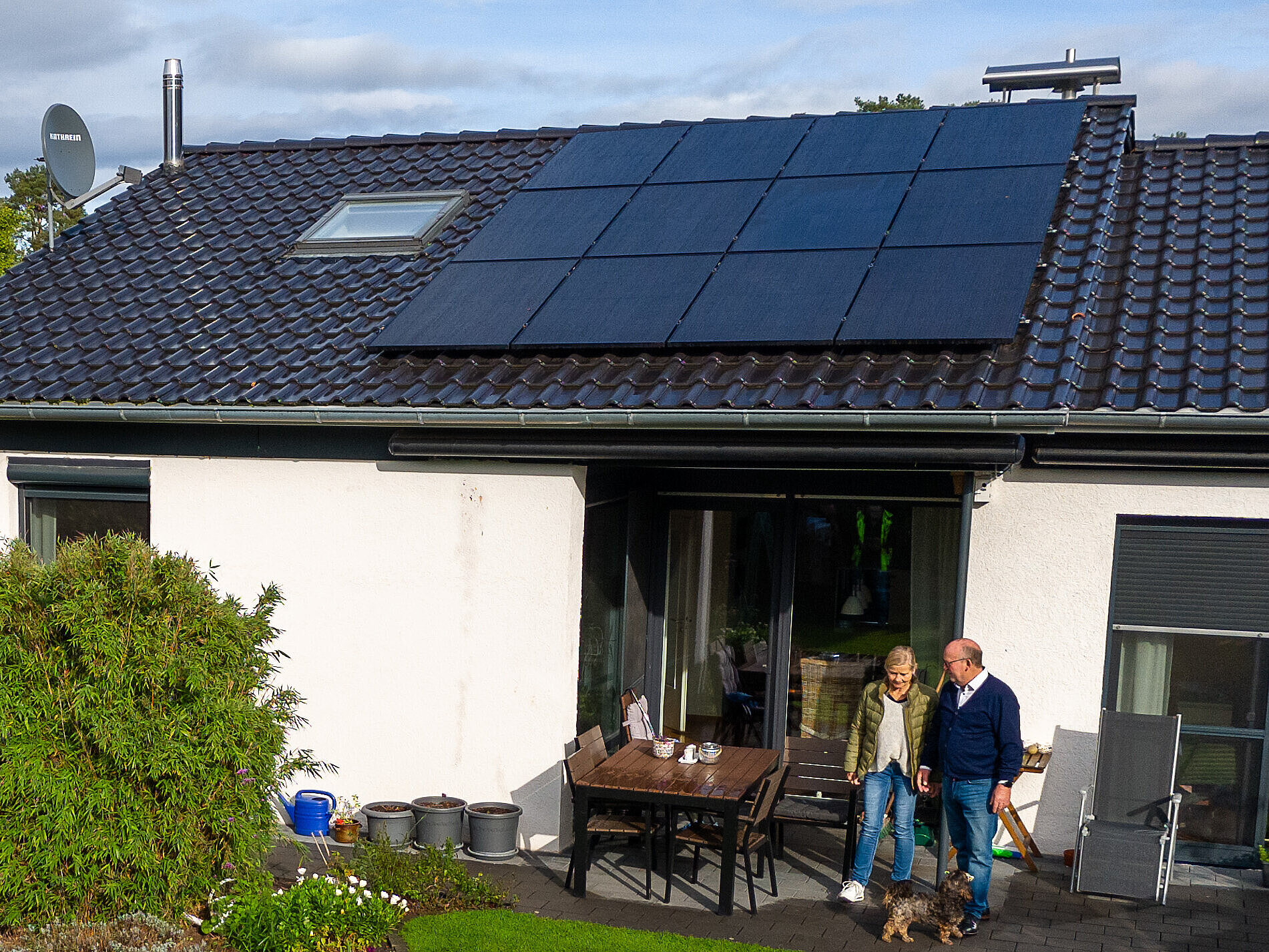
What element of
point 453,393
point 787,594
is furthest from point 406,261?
point 787,594

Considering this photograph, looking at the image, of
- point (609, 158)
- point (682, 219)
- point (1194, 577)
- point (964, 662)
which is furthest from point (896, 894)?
point (609, 158)

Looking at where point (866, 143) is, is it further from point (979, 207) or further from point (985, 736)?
point (985, 736)

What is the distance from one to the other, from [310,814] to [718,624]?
3.32 meters

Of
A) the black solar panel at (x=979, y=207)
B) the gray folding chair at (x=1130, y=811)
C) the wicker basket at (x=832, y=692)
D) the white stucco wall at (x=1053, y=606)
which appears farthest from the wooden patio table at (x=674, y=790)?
the black solar panel at (x=979, y=207)

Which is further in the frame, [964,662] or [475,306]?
[475,306]

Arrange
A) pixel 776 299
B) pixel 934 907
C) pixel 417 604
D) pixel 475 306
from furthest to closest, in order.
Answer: pixel 475 306 → pixel 417 604 → pixel 776 299 → pixel 934 907

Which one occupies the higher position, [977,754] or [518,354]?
[518,354]

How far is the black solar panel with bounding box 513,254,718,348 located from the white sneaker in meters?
3.67

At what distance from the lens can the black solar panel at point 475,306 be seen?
8672 mm

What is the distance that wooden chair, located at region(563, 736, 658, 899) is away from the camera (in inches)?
292

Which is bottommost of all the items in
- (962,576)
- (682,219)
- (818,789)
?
(818,789)

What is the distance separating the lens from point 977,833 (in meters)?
6.97

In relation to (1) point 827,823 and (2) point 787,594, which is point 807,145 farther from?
(1) point 827,823

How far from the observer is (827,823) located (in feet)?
25.8
